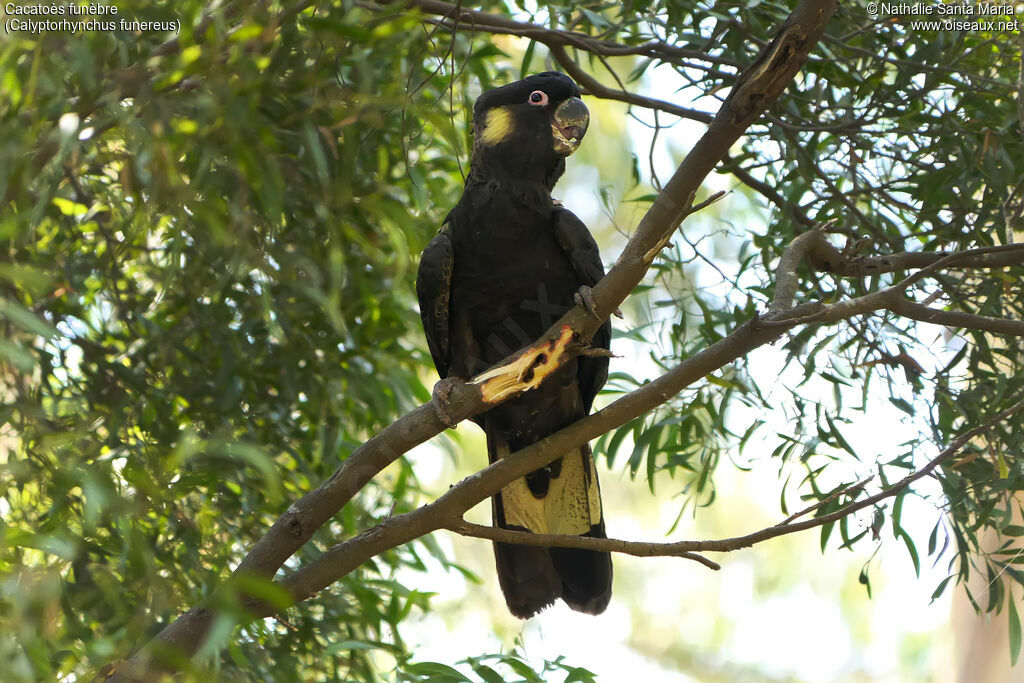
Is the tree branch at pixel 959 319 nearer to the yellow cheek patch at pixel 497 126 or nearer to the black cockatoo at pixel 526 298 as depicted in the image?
the black cockatoo at pixel 526 298

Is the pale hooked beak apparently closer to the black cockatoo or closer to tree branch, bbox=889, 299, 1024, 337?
the black cockatoo

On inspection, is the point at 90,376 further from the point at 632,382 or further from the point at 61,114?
the point at 632,382

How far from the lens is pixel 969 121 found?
1.86 meters

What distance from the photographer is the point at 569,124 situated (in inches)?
79.4

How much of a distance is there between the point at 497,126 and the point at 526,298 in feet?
1.34

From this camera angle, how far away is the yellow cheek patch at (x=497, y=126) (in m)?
2.04

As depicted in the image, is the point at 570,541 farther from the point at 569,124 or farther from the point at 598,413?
the point at 569,124

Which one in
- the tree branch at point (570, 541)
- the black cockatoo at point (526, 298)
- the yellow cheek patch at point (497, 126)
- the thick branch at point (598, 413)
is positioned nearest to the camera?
the thick branch at point (598, 413)

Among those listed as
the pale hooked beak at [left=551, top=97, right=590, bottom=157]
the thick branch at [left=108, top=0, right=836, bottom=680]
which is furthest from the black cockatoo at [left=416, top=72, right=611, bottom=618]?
the thick branch at [left=108, top=0, right=836, bottom=680]

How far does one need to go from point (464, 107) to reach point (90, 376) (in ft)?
3.38

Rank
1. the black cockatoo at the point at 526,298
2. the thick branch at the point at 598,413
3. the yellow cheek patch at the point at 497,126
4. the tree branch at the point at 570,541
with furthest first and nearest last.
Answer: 1. the yellow cheek patch at the point at 497,126
2. the black cockatoo at the point at 526,298
3. the tree branch at the point at 570,541
4. the thick branch at the point at 598,413

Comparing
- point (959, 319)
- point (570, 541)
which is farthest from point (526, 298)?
point (959, 319)

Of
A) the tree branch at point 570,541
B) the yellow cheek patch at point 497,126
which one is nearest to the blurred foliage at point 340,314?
the yellow cheek patch at point 497,126

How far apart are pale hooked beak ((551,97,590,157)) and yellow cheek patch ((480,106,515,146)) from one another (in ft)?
0.33
